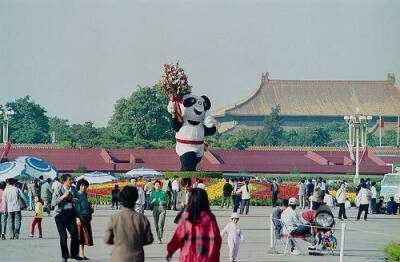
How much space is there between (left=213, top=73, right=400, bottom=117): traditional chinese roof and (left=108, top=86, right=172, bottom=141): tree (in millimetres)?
42260

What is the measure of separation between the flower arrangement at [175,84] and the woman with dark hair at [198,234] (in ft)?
70.8

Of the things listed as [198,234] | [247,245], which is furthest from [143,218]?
[247,245]

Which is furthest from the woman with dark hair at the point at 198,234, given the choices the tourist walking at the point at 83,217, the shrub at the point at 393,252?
the shrub at the point at 393,252

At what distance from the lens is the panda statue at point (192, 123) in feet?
101

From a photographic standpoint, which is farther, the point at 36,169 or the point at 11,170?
the point at 36,169

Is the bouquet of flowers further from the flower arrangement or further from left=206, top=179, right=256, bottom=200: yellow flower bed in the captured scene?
left=206, top=179, right=256, bottom=200: yellow flower bed

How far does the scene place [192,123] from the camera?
102 feet

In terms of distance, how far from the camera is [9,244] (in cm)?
1777

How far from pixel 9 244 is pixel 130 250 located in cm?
903

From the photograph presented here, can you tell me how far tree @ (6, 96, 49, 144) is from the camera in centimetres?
7700

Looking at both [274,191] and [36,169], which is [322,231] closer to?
[274,191]

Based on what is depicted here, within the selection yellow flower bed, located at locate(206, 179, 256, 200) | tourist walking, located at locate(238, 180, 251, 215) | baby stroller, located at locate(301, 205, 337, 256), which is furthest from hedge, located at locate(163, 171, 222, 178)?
baby stroller, located at locate(301, 205, 337, 256)

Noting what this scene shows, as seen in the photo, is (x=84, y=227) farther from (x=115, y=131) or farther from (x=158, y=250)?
(x=115, y=131)

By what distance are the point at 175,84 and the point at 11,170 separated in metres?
6.49
